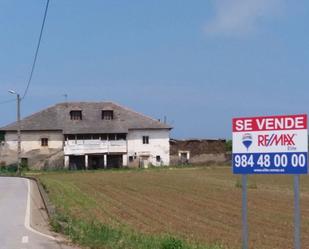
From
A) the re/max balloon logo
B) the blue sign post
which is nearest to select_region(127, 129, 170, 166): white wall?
the blue sign post

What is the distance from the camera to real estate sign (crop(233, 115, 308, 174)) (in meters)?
9.02

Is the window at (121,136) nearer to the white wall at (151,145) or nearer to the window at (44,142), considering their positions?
the white wall at (151,145)

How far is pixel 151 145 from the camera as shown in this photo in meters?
88.9

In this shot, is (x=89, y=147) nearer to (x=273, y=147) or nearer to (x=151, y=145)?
(x=151, y=145)

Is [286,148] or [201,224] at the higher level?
[286,148]

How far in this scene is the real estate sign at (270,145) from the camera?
902 cm

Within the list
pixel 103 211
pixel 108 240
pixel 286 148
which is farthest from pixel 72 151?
pixel 286 148

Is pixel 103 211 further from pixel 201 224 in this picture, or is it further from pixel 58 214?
pixel 201 224

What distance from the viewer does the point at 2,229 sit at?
19.3m

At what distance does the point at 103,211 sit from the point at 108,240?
1092cm

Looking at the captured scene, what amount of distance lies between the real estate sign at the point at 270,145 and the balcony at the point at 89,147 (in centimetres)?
7624

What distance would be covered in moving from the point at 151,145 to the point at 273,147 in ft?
261

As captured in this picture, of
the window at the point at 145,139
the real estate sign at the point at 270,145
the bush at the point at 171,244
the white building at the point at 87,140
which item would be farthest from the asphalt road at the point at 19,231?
the window at the point at 145,139

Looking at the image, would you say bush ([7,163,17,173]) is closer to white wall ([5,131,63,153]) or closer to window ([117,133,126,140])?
white wall ([5,131,63,153])
